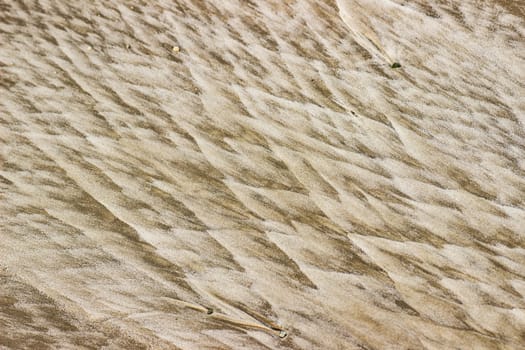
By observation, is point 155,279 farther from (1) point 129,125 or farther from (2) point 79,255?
(1) point 129,125

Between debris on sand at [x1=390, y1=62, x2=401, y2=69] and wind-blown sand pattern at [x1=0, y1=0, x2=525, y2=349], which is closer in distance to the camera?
wind-blown sand pattern at [x1=0, y1=0, x2=525, y2=349]

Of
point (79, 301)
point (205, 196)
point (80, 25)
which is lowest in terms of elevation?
point (79, 301)

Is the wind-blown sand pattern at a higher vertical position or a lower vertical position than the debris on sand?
lower

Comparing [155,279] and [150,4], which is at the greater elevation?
[150,4]

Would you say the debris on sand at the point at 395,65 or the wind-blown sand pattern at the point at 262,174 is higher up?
the debris on sand at the point at 395,65

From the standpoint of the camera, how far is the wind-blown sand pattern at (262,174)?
71cm

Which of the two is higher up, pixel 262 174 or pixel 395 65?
pixel 395 65

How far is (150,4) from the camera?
0.87 meters

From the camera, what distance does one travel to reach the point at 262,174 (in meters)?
0.77

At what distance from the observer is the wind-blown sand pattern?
71cm

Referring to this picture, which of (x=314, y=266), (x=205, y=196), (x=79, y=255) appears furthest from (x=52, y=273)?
(x=314, y=266)

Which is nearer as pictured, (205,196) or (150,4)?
(205,196)

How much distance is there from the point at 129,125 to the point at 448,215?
1.32 feet

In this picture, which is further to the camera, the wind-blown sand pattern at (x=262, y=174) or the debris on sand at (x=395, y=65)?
the debris on sand at (x=395, y=65)
